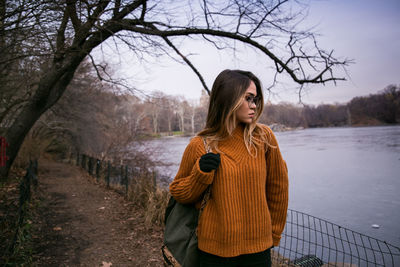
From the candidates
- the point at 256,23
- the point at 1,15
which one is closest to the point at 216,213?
the point at 1,15

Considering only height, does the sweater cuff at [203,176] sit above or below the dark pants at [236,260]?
above

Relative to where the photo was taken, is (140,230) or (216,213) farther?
(140,230)

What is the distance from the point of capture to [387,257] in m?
5.15

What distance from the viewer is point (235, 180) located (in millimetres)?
1549

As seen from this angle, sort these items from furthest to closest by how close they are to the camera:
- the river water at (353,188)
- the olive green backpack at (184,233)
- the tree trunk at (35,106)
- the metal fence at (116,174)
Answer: the metal fence at (116,174)
the river water at (353,188)
the tree trunk at (35,106)
the olive green backpack at (184,233)

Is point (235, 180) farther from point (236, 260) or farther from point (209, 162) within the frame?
point (236, 260)

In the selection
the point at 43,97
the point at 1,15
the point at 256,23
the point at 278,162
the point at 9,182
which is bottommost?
the point at 9,182

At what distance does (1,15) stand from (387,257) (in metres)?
7.25

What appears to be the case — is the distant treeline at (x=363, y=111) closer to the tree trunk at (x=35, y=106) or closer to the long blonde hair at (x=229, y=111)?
the tree trunk at (x=35, y=106)

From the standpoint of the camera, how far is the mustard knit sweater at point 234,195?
1521 millimetres

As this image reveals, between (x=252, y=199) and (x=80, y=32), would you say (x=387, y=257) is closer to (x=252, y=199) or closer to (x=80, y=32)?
(x=252, y=199)

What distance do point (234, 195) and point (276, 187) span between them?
0.32 metres

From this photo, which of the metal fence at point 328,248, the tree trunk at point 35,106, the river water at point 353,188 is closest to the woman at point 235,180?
the metal fence at point 328,248

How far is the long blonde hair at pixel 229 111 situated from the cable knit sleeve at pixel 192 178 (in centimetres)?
9
